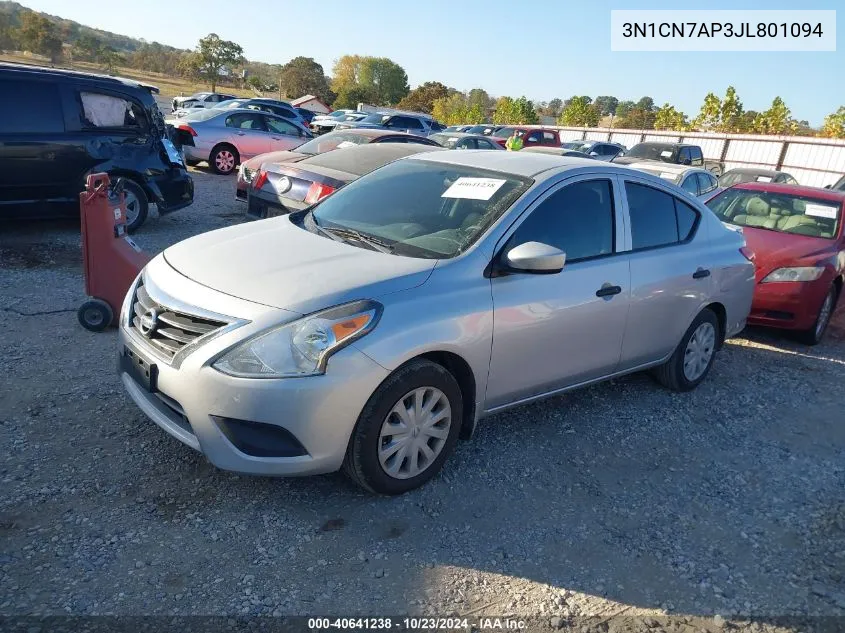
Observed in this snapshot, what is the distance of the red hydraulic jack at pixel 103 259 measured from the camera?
5.04 m

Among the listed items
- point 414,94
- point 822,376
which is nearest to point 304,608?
point 822,376

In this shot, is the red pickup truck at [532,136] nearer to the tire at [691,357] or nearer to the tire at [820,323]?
the tire at [820,323]

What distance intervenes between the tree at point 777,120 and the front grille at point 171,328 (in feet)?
135

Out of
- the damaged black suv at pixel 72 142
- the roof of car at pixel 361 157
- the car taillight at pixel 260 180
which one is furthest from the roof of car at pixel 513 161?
the damaged black suv at pixel 72 142

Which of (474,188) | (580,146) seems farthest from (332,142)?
(580,146)

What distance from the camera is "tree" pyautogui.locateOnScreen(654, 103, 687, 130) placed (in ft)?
144

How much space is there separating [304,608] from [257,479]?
3.14ft

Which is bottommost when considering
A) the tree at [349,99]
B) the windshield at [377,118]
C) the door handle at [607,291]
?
the door handle at [607,291]

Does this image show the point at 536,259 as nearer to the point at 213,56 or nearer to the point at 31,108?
the point at 31,108

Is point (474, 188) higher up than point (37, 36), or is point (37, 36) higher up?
point (37, 36)

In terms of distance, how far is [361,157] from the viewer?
27.5 feet

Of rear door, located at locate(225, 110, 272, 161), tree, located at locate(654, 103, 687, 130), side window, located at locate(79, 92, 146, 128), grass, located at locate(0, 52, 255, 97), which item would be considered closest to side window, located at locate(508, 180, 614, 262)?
side window, located at locate(79, 92, 146, 128)

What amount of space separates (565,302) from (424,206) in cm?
102

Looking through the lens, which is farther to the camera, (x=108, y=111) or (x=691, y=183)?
(x=691, y=183)
